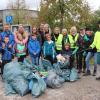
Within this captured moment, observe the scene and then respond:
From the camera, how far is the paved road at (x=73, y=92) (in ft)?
24.8

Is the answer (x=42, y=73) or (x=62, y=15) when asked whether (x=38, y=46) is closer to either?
(x=42, y=73)

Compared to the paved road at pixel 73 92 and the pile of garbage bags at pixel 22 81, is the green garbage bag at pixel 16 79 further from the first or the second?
the paved road at pixel 73 92

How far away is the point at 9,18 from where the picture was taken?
1897 cm

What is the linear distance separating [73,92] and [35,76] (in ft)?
3.56

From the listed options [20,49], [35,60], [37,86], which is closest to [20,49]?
[20,49]

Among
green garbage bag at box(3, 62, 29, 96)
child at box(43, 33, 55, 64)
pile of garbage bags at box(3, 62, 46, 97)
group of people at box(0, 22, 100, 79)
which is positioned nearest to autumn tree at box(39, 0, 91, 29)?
group of people at box(0, 22, 100, 79)

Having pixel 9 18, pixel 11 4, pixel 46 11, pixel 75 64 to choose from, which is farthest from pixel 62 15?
pixel 11 4

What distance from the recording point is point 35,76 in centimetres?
Result: 791

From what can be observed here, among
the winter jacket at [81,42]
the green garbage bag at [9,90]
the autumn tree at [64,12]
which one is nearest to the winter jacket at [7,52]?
the green garbage bag at [9,90]

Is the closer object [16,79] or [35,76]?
[35,76]

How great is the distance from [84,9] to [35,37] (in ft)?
25.8

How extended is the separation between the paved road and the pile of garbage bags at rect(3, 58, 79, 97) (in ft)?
0.54

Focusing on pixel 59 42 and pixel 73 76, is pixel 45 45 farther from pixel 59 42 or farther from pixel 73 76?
pixel 73 76

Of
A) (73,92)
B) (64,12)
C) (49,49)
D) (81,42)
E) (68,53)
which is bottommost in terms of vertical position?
(73,92)
